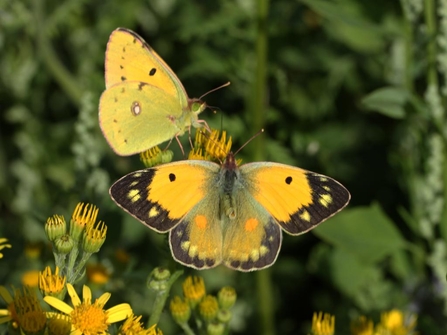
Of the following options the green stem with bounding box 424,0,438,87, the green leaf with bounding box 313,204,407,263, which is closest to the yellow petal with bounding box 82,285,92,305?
the green leaf with bounding box 313,204,407,263

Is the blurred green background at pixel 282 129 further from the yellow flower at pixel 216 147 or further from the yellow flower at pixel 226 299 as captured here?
the yellow flower at pixel 216 147

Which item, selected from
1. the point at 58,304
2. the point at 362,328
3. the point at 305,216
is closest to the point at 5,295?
the point at 58,304

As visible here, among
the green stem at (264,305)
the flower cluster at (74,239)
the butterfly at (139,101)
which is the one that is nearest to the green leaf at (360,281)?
the green stem at (264,305)

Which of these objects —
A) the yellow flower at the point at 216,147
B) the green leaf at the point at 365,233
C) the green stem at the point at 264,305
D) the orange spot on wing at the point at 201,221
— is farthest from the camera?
the green stem at the point at 264,305

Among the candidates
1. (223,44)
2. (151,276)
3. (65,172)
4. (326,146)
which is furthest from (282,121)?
(151,276)

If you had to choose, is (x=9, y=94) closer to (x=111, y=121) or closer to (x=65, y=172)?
(x=65, y=172)

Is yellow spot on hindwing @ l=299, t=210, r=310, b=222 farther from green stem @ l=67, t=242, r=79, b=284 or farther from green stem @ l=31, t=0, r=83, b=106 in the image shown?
green stem @ l=31, t=0, r=83, b=106
